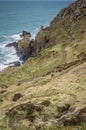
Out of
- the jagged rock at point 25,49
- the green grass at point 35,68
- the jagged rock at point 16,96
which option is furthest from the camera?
the jagged rock at point 25,49

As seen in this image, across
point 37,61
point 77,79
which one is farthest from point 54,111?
point 37,61

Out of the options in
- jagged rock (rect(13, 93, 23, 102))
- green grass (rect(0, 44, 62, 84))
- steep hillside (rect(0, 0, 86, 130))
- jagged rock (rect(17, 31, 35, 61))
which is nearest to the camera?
steep hillside (rect(0, 0, 86, 130))

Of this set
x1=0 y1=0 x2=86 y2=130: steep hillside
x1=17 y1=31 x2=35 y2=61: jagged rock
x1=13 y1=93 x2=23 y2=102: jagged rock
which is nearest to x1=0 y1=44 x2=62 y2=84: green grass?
x1=0 y1=0 x2=86 y2=130: steep hillside

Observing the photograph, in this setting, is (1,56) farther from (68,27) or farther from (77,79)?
(77,79)

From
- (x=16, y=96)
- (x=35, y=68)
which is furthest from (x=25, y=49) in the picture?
(x=16, y=96)

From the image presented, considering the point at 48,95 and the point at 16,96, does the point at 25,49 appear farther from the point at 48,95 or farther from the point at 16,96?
the point at 48,95

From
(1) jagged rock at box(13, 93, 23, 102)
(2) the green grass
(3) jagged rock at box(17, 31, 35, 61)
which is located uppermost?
(3) jagged rock at box(17, 31, 35, 61)

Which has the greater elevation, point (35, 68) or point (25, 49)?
point (25, 49)

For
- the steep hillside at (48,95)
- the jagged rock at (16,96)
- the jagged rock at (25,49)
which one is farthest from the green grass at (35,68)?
the jagged rock at (25,49)

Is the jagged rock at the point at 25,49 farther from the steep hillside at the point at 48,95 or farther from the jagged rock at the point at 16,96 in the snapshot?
the jagged rock at the point at 16,96

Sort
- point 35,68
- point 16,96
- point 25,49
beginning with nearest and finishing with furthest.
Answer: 1. point 16,96
2. point 35,68
3. point 25,49

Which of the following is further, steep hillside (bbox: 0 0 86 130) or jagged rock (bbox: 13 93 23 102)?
jagged rock (bbox: 13 93 23 102)

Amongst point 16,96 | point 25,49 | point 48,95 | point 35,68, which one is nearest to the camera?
point 48,95

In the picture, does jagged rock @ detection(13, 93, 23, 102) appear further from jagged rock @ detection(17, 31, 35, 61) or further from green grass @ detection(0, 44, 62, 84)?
jagged rock @ detection(17, 31, 35, 61)
